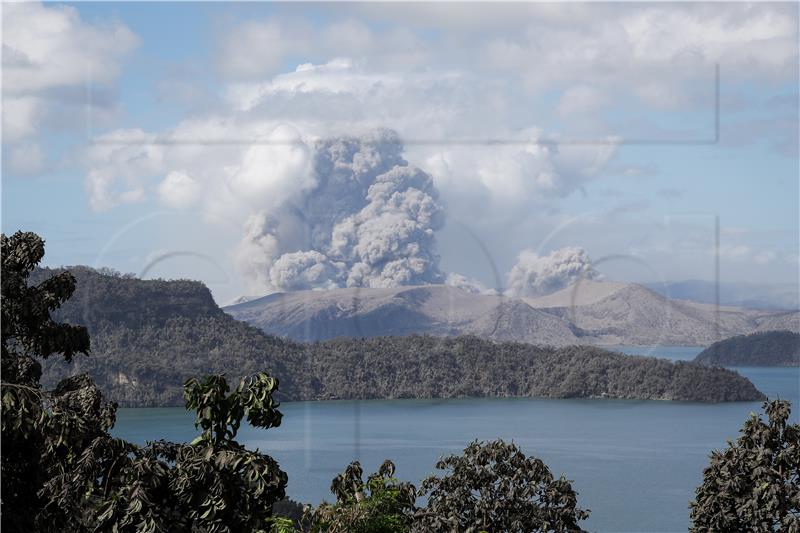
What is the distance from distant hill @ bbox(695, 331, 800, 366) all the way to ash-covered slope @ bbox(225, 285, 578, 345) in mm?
6890

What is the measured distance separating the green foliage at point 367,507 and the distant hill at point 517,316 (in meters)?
45.1

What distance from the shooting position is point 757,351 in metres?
54.3

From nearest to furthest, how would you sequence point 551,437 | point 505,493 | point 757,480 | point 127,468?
point 127,468
point 757,480
point 505,493
point 551,437

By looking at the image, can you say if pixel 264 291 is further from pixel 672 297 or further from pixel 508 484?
pixel 508 484

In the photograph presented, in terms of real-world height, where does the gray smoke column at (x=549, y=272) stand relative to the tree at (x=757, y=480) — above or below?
above

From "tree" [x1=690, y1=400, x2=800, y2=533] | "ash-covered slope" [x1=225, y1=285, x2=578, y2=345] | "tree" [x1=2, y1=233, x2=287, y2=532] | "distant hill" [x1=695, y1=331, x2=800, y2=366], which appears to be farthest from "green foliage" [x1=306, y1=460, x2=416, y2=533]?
"distant hill" [x1=695, y1=331, x2=800, y2=366]

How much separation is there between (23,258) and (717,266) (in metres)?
41.3

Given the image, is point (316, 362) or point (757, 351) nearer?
point (316, 362)

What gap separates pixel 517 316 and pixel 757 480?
1956 inches

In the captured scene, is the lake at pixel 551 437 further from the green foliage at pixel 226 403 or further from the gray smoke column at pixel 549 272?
the green foliage at pixel 226 403

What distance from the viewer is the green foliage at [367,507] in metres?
4.96

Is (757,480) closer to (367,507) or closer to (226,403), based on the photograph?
(367,507)

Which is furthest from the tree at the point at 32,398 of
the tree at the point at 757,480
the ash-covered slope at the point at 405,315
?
the ash-covered slope at the point at 405,315

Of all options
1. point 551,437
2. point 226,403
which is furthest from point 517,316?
point 226,403
